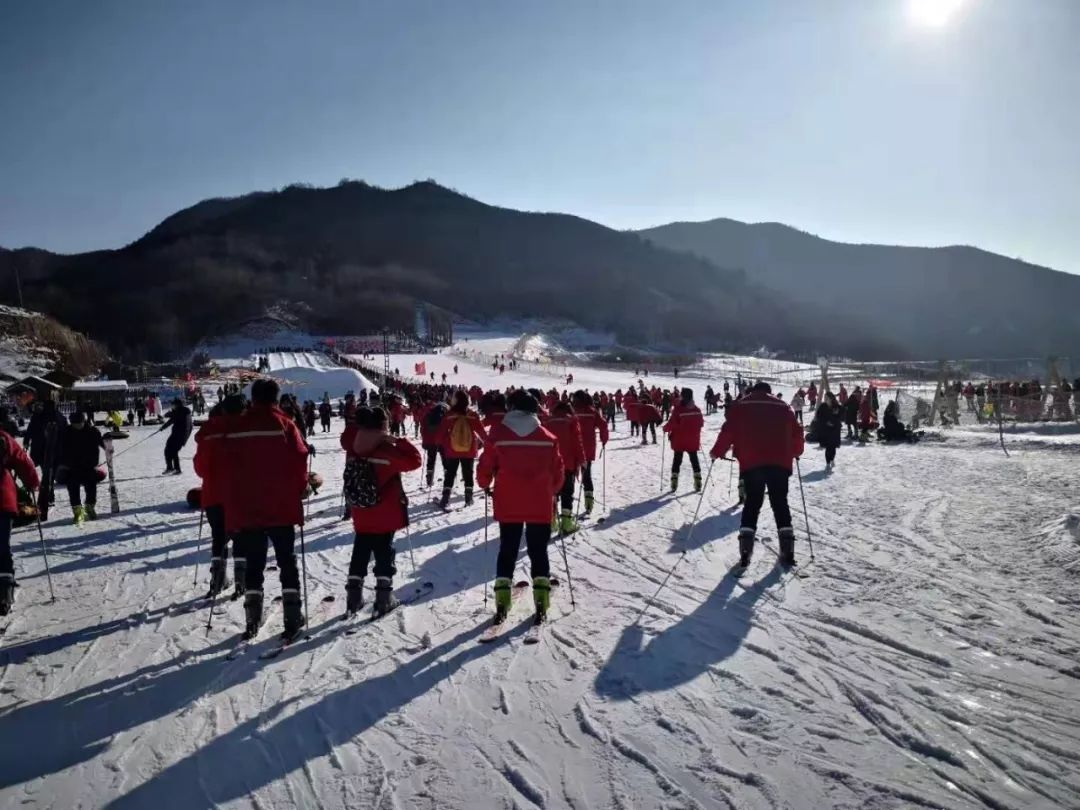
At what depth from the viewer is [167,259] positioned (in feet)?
516

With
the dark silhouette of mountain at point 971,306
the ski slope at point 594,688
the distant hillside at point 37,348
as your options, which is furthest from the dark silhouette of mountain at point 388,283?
the ski slope at point 594,688

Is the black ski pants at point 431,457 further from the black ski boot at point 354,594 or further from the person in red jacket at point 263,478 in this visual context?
the person in red jacket at point 263,478

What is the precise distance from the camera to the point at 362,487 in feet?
15.3

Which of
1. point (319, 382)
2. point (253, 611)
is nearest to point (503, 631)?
point (253, 611)

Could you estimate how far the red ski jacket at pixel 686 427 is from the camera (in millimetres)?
10062

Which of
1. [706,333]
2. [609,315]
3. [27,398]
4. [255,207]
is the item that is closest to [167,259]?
[255,207]

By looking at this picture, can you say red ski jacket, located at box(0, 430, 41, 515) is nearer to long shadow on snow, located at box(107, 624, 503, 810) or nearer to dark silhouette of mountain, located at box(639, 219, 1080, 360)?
long shadow on snow, located at box(107, 624, 503, 810)

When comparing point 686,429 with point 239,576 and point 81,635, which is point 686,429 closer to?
point 239,576

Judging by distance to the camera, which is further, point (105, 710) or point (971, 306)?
point (971, 306)

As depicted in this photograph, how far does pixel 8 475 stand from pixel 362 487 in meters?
2.61

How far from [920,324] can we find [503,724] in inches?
7755

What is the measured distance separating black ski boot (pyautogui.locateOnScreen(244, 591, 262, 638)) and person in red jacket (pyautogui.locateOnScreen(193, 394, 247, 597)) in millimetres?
209

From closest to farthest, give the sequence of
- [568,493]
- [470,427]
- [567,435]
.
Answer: [567,435], [568,493], [470,427]

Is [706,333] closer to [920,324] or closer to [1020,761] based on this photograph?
[920,324]
